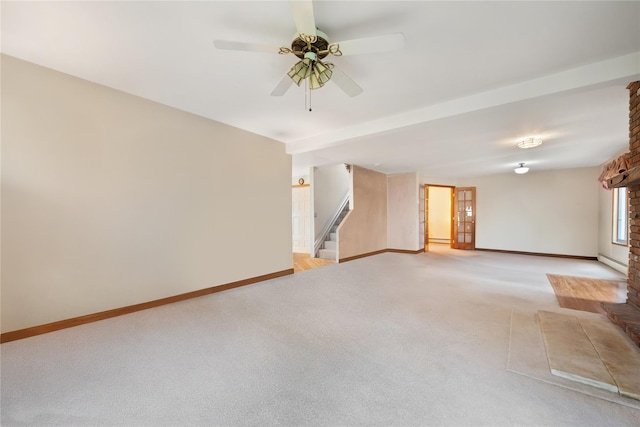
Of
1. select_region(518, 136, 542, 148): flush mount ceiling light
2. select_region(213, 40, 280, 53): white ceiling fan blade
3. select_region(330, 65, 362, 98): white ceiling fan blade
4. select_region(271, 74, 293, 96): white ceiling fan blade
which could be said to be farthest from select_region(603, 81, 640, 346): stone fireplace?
select_region(213, 40, 280, 53): white ceiling fan blade

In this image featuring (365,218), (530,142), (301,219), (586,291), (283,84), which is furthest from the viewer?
(301,219)

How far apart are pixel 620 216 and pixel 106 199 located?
30.8ft

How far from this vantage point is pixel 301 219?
8289mm

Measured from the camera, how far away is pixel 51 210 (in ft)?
8.66

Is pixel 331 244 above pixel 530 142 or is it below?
below

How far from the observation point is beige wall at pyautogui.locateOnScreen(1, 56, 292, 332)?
8.15 feet

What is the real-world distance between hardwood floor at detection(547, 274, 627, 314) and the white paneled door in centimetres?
578

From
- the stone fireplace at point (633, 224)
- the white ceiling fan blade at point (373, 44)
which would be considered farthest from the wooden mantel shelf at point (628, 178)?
the white ceiling fan blade at point (373, 44)

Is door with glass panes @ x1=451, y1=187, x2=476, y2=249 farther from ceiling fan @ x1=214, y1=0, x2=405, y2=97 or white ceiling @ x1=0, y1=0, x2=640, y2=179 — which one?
ceiling fan @ x1=214, y1=0, x2=405, y2=97

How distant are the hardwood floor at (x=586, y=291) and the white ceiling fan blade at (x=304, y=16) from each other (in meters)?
4.29

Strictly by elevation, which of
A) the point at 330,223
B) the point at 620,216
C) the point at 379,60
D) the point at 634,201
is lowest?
the point at 330,223

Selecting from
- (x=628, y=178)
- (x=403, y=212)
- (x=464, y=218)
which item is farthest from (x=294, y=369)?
(x=464, y=218)

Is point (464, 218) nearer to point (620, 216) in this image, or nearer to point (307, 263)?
point (620, 216)

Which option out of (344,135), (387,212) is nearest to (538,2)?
(344,135)
